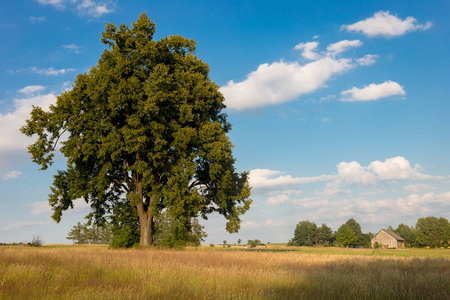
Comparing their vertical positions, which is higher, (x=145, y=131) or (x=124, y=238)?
(x=145, y=131)

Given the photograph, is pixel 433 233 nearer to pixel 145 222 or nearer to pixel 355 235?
pixel 355 235

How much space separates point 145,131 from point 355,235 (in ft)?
374

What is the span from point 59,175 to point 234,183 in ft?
48.0

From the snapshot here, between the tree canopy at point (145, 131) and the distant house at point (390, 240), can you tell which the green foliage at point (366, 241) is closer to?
the distant house at point (390, 240)

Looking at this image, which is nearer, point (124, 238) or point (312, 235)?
point (124, 238)

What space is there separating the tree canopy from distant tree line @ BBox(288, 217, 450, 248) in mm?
94786

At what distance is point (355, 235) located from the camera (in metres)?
120

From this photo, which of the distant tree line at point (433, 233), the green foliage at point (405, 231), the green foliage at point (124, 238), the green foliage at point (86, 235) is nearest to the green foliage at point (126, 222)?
the green foliage at point (124, 238)

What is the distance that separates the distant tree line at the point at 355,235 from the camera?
359 ft

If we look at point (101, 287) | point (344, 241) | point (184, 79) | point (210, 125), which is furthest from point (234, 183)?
point (344, 241)

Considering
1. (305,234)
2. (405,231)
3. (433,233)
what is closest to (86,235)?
(305,234)

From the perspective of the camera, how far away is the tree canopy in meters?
23.9

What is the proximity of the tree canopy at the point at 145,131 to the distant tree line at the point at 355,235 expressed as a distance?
311 feet

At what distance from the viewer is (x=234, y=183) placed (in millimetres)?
27672
